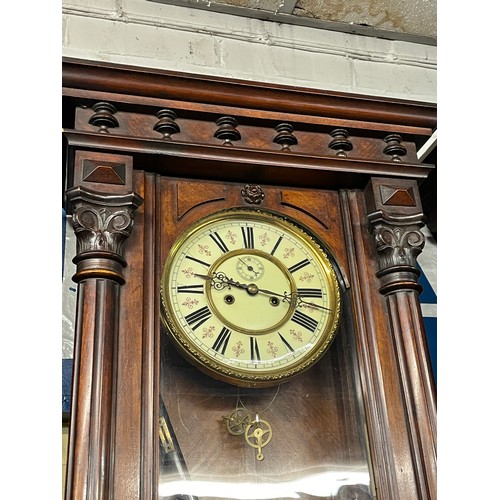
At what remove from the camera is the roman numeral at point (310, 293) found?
1.21 metres

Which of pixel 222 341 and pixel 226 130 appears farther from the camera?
pixel 226 130

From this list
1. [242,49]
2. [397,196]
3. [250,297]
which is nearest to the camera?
[250,297]

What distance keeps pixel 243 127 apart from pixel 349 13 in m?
0.71

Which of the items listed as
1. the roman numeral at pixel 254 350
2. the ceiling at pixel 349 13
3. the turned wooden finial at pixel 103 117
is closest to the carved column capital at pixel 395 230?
the roman numeral at pixel 254 350

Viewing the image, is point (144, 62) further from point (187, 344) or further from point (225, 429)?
point (225, 429)

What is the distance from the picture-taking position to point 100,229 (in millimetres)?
1138

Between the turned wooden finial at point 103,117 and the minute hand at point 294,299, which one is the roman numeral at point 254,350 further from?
the turned wooden finial at point 103,117

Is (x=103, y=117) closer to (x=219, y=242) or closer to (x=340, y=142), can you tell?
(x=219, y=242)

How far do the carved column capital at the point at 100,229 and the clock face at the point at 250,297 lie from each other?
0.08 meters

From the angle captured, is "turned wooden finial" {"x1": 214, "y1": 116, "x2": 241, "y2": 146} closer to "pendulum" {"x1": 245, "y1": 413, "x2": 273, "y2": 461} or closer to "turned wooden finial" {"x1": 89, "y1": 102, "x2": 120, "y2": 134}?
"turned wooden finial" {"x1": 89, "y1": 102, "x2": 120, "y2": 134}

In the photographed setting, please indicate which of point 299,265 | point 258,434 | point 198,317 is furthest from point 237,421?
point 299,265

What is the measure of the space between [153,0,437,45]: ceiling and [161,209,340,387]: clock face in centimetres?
76
